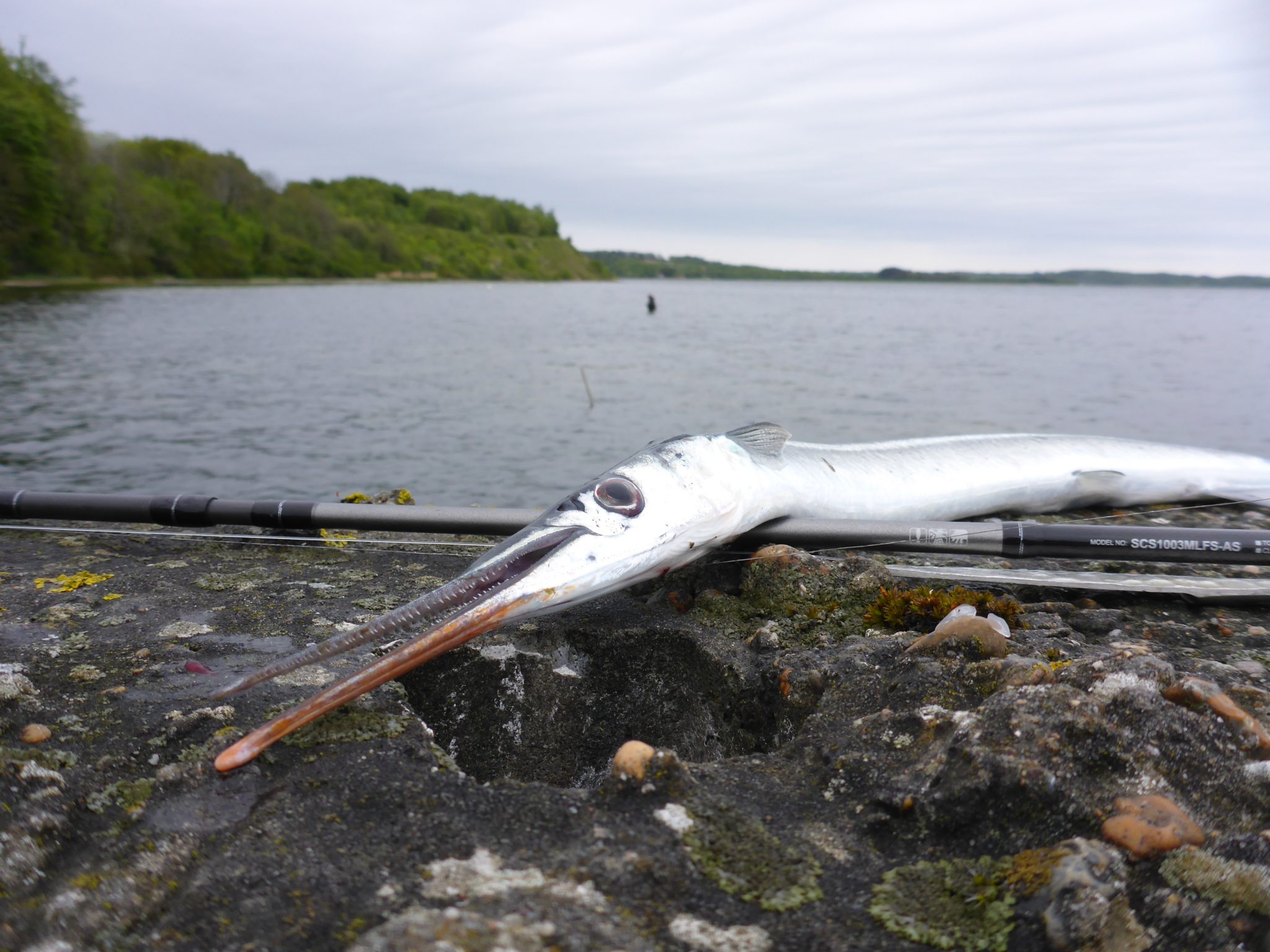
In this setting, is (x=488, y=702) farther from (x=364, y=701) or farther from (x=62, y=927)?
(x=62, y=927)

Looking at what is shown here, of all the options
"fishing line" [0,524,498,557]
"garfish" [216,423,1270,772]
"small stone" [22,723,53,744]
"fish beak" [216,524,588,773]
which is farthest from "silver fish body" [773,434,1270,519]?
"small stone" [22,723,53,744]

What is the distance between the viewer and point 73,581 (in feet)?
10.7

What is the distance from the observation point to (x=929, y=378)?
711 inches

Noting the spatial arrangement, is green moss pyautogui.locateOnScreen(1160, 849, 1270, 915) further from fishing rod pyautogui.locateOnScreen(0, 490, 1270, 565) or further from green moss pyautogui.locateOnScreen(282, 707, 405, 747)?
fishing rod pyautogui.locateOnScreen(0, 490, 1270, 565)

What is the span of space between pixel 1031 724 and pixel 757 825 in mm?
627

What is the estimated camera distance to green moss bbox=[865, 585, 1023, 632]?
8.92ft

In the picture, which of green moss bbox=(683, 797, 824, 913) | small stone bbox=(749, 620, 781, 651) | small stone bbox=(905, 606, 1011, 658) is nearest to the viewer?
green moss bbox=(683, 797, 824, 913)

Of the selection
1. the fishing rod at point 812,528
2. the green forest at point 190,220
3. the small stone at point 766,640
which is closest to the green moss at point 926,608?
the small stone at point 766,640

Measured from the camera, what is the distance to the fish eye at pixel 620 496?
272cm

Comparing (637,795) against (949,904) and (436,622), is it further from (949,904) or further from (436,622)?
(436,622)

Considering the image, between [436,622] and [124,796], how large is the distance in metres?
0.87

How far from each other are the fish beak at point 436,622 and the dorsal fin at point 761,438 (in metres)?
1.02

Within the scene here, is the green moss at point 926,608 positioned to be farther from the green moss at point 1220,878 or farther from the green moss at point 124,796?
the green moss at point 124,796

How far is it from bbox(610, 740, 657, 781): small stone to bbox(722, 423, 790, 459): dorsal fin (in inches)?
67.3
